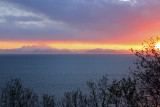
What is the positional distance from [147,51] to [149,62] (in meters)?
1.61

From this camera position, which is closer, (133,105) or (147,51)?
(133,105)

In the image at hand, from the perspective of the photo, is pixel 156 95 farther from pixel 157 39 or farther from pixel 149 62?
pixel 157 39

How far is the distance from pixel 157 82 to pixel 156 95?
1078 mm

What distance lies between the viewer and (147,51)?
1400 centimetres

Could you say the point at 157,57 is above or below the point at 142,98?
above

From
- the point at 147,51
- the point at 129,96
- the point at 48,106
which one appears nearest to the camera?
the point at 129,96

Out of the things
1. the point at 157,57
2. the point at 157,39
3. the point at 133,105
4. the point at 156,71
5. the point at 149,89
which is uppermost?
the point at 157,39

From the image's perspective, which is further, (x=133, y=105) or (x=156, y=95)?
(x=156, y=95)

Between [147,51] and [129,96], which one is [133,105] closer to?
[129,96]

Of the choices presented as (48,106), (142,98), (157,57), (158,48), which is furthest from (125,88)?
(48,106)

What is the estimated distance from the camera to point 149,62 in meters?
12.6

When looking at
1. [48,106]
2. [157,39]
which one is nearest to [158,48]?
[157,39]

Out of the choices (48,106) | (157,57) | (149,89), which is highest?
(157,57)

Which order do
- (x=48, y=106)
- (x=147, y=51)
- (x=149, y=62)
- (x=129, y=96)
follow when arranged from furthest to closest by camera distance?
1. (x=48, y=106)
2. (x=147, y=51)
3. (x=149, y=62)
4. (x=129, y=96)
